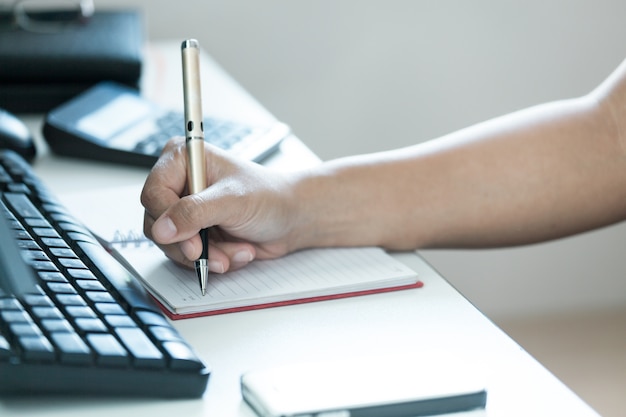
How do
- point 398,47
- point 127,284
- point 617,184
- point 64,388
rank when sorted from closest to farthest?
point 64,388 → point 127,284 → point 617,184 → point 398,47

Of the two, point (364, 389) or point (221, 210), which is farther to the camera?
point (221, 210)

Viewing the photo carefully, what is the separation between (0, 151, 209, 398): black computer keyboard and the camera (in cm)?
58

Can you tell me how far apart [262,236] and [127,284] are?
6.1 inches

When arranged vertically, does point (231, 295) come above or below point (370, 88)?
below

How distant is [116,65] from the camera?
51.5 inches

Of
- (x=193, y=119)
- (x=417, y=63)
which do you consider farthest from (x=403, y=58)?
(x=193, y=119)

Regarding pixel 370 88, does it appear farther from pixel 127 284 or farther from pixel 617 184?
pixel 127 284

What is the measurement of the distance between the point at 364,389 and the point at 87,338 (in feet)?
0.59

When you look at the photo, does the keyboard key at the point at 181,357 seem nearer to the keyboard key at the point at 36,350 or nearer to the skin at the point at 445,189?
the keyboard key at the point at 36,350

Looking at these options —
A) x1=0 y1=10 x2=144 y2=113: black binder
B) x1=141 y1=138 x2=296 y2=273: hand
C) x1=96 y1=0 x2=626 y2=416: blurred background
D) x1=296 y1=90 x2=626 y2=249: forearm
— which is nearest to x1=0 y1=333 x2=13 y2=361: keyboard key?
x1=141 y1=138 x2=296 y2=273: hand

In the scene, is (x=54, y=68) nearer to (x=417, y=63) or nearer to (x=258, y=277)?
(x=258, y=277)

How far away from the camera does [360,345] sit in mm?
687

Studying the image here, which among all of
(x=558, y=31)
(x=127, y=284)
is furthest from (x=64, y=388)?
(x=558, y=31)

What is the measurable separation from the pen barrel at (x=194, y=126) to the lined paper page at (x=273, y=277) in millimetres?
77
